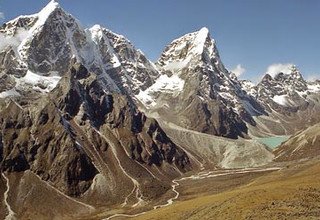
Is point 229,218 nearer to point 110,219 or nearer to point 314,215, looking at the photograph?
point 314,215

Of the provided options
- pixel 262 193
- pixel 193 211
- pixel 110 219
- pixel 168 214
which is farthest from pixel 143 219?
pixel 110 219

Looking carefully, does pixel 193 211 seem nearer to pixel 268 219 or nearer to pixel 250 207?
pixel 250 207

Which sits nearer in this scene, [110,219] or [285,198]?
[285,198]

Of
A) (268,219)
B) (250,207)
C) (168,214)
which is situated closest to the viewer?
(268,219)

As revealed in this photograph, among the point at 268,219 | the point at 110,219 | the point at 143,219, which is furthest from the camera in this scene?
the point at 110,219

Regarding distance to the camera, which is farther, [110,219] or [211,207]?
[110,219]

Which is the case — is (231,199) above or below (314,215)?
above

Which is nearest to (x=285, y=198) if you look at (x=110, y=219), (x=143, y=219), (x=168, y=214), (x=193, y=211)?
(x=193, y=211)

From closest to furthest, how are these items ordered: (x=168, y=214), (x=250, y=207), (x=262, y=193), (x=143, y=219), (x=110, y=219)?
(x=250, y=207)
(x=262, y=193)
(x=168, y=214)
(x=143, y=219)
(x=110, y=219)

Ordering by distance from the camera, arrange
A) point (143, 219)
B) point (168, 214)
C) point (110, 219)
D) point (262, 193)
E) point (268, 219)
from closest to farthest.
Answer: point (268, 219)
point (262, 193)
point (168, 214)
point (143, 219)
point (110, 219)
